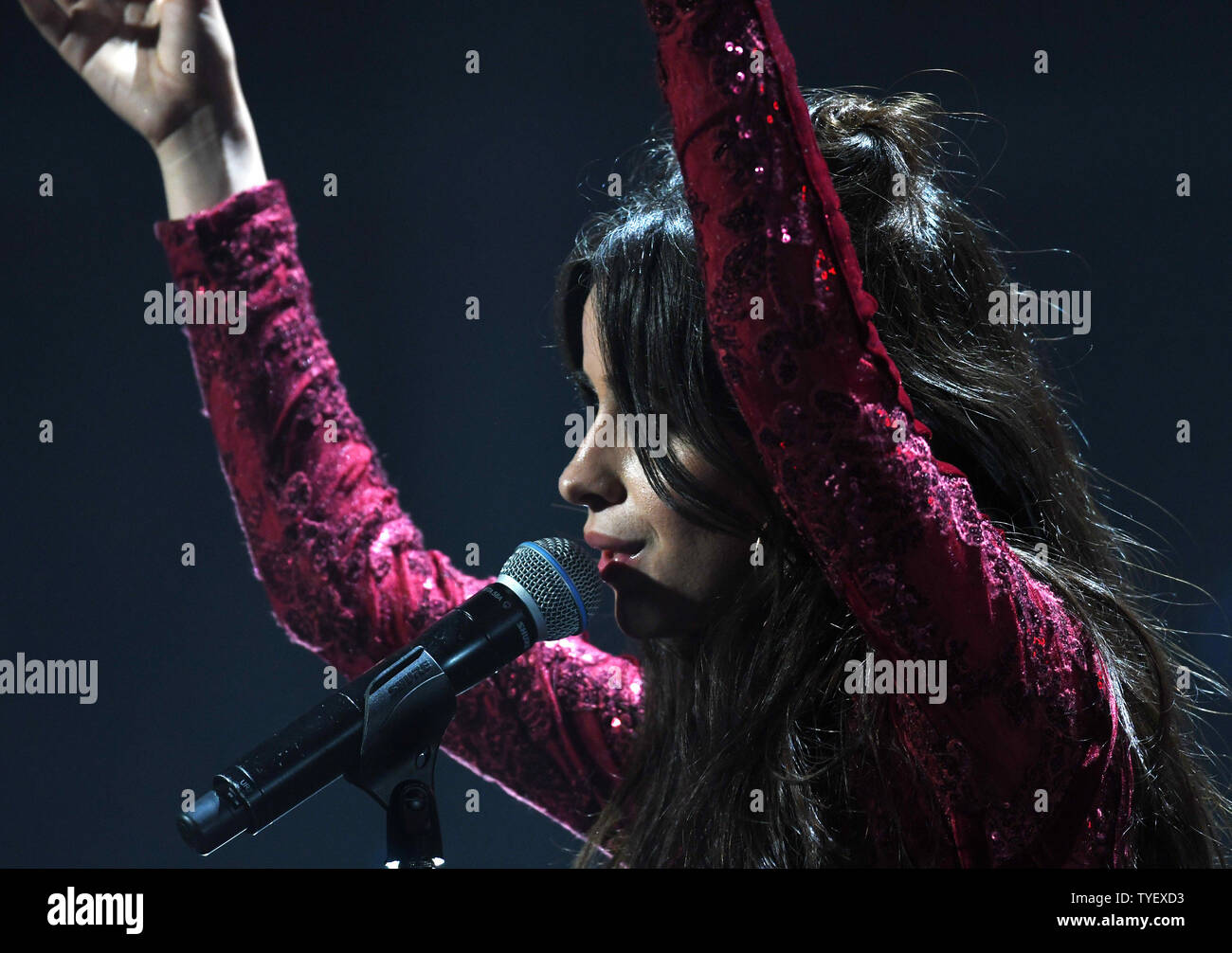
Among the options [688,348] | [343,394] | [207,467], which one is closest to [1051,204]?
[688,348]

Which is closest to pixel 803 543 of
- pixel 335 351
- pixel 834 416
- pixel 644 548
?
pixel 644 548

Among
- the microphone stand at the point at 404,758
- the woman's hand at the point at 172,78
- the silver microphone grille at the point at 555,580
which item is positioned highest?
the woman's hand at the point at 172,78

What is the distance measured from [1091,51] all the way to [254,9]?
1.11 metres

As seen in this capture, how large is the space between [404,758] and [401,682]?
58 mm

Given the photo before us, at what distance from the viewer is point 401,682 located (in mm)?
889

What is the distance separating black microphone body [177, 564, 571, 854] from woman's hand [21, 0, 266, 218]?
0.72 metres

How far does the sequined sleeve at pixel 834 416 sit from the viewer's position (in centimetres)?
74

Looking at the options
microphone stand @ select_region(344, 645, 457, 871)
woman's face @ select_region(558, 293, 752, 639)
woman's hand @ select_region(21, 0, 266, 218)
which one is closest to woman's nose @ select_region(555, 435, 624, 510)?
woman's face @ select_region(558, 293, 752, 639)

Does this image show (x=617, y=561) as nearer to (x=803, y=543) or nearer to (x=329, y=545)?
(x=803, y=543)

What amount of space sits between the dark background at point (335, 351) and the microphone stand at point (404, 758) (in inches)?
24.7

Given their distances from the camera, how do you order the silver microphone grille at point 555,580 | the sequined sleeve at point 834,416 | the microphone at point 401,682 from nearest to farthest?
the sequined sleeve at point 834,416
the microphone at point 401,682
the silver microphone grille at point 555,580

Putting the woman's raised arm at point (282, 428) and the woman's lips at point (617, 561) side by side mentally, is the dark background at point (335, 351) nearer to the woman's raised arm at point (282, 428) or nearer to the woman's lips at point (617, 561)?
the woman's raised arm at point (282, 428)

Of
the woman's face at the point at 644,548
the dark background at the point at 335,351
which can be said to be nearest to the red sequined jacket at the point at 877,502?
the woman's face at the point at 644,548

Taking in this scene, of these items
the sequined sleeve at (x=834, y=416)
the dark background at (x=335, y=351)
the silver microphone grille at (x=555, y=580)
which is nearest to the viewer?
the sequined sleeve at (x=834, y=416)
